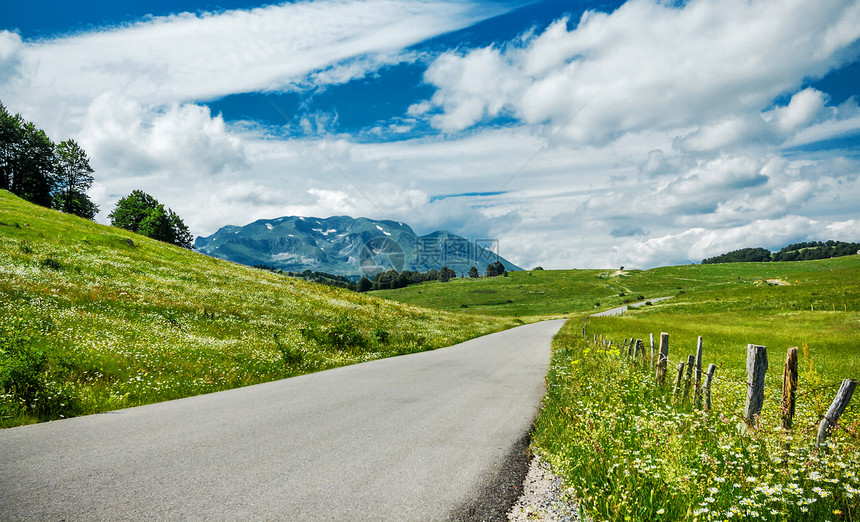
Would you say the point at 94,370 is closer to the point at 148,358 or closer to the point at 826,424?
the point at 148,358

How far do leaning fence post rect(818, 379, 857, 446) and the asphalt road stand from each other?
4424 millimetres

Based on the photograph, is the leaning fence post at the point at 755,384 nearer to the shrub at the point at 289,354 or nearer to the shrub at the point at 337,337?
the shrub at the point at 289,354

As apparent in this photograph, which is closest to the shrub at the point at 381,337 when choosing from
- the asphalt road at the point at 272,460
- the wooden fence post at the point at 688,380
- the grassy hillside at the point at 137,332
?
the grassy hillside at the point at 137,332

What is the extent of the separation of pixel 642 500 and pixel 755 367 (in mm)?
3966

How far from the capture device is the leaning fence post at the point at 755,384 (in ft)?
23.1

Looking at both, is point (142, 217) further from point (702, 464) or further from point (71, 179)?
point (702, 464)

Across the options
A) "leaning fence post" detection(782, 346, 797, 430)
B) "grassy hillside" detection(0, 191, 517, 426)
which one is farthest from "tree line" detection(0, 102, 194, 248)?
"leaning fence post" detection(782, 346, 797, 430)

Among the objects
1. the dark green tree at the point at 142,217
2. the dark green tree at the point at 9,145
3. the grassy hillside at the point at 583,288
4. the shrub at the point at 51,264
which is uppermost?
the dark green tree at the point at 9,145

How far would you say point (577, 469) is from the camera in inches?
244

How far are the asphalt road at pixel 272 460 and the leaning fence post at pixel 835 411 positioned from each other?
4.42 meters

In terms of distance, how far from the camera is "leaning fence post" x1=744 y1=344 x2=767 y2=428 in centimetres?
705

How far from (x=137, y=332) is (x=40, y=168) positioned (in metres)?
113

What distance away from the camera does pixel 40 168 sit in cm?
9344

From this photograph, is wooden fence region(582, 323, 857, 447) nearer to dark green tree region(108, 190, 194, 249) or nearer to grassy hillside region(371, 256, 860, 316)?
grassy hillside region(371, 256, 860, 316)
